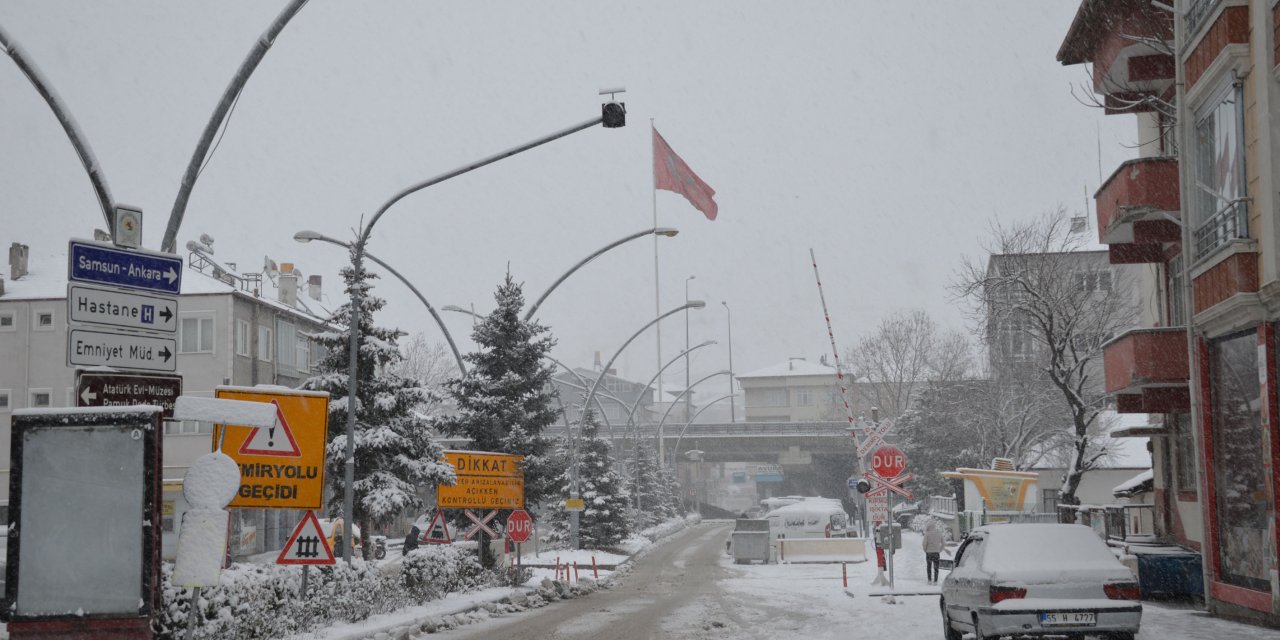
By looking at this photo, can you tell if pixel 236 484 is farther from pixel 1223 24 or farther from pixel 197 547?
pixel 1223 24

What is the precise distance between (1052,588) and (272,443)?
8.77 meters

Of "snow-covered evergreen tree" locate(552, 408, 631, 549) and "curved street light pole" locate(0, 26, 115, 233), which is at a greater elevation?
"curved street light pole" locate(0, 26, 115, 233)

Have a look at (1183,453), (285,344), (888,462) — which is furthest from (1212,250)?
(285,344)

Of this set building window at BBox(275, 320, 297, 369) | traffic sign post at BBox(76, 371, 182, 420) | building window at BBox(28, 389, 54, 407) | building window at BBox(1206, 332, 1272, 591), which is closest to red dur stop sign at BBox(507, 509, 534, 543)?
building window at BBox(1206, 332, 1272, 591)

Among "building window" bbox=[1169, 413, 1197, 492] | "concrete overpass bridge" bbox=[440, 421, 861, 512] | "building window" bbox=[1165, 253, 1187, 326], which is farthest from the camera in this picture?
"concrete overpass bridge" bbox=[440, 421, 861, 512]

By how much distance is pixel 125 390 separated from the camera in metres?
9.99

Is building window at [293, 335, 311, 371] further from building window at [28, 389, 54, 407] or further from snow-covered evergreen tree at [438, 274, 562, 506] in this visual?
snow-covered evergreen tree at [438, 274, 562, 506]

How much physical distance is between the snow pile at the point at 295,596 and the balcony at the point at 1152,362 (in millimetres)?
13087

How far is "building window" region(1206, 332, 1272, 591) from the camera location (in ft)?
55.7

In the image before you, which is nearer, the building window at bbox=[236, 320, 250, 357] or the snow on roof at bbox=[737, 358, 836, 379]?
the building window at bbox=[236, 320, 250, 357]

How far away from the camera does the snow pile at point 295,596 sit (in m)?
12.6

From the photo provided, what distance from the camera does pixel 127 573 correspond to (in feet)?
29.3

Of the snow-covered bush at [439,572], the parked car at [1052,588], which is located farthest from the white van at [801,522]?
the parked car at [1052,588]

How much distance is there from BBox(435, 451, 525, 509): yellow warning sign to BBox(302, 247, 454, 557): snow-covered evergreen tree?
45 cm
